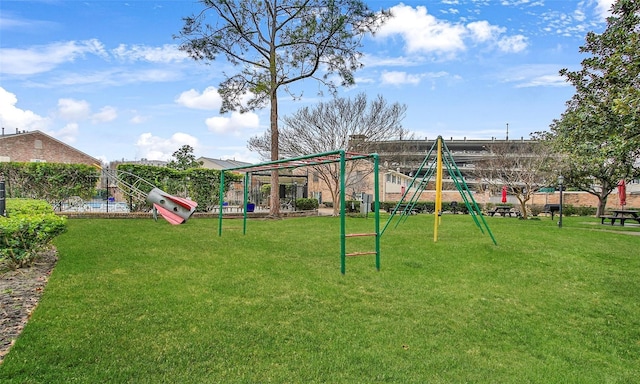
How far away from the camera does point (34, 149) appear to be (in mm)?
33312

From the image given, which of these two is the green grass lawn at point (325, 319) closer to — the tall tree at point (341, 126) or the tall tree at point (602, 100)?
the tall tree at point (602, 100)

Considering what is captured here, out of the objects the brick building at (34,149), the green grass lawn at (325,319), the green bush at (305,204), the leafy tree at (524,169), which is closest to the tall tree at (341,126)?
the green bush at (305,204)

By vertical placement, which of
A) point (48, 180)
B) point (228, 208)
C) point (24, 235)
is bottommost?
point (228, 208)

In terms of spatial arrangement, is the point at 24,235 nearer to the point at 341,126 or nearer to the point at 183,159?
the point at 341,126

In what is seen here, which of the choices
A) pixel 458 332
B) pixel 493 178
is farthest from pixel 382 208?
pixel 458 332

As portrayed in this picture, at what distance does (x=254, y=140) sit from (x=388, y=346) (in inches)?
847

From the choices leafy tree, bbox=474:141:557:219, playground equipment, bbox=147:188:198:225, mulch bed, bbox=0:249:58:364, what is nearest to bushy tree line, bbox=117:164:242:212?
playground equipment, bbox=147:188:198:225

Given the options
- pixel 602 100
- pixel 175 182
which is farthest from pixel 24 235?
pixel 602 100

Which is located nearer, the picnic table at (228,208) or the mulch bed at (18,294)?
the mulch bed at (18,294)

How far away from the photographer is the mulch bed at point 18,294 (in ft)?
13.1

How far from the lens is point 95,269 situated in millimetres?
6516

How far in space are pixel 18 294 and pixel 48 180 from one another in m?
12.5

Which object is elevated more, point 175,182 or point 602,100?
point 602,100

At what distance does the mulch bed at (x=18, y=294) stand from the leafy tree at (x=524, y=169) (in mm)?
22743
